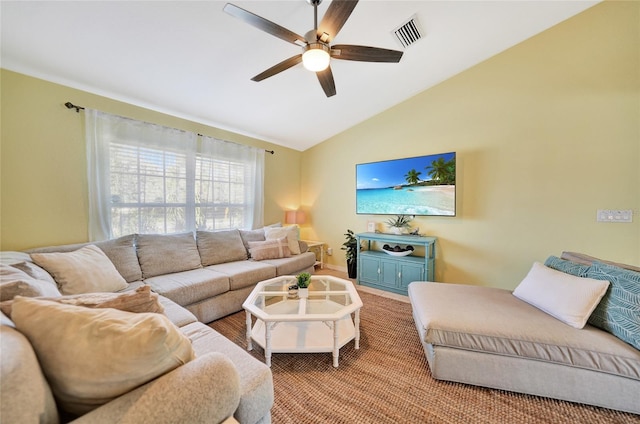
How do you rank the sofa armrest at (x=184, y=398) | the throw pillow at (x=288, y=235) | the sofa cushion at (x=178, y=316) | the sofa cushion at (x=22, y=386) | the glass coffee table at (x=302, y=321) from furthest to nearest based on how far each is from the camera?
the throw pillow at (x=288, y=235)
the glass coffee table at (x=302, y=321)
the sofa cushion at (x=178, y=316)
the sofa armrest at (x=184, y=398)
the sofa cushion at (x=22, y=386)

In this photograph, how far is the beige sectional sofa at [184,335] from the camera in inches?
22.7

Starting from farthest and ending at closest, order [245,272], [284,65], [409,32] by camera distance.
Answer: [245,272] → [409,32] → [284,65]

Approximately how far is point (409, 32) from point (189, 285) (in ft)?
10.6

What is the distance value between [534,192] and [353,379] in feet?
9.13

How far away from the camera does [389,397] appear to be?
141cm

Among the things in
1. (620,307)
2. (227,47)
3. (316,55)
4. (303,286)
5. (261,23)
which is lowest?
(303,286)

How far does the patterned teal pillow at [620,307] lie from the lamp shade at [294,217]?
11.9 ft

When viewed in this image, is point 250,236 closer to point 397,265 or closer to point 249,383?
point 397,265

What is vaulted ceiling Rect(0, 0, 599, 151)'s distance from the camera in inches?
65.2

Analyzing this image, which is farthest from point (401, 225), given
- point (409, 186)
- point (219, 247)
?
point (219, 247)

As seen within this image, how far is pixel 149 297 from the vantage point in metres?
1.03

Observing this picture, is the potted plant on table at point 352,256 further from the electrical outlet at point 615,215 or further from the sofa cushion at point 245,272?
the electrical outlet at point 615,215

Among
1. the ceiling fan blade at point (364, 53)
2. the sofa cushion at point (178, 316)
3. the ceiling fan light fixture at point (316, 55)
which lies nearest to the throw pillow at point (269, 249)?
the sofa cushion at point (178, 316)

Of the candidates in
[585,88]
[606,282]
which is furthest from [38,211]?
[585,88]
